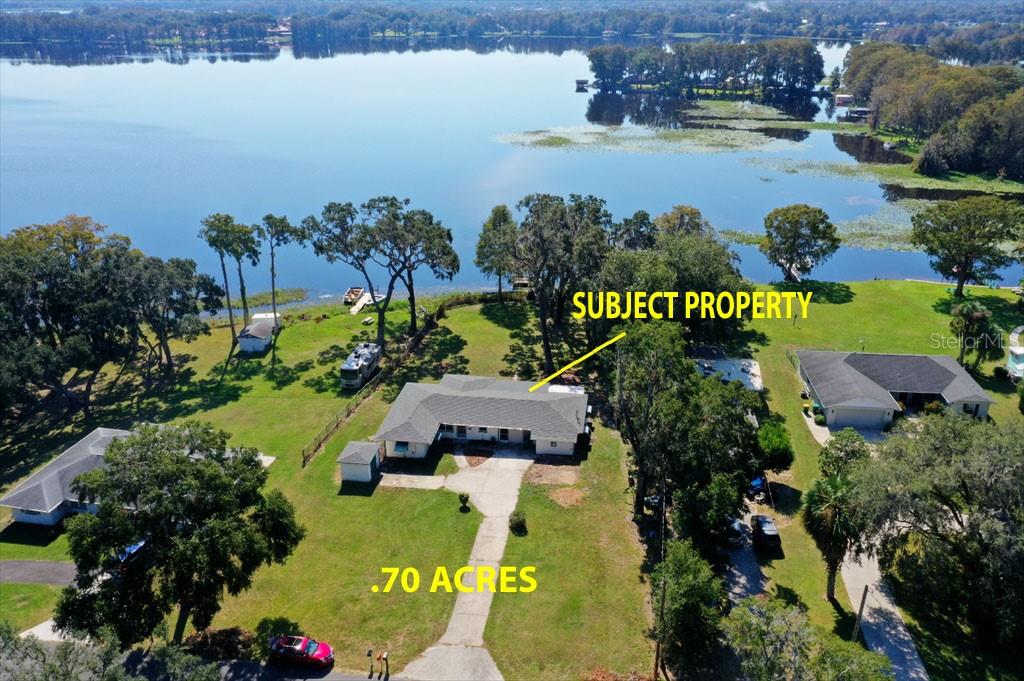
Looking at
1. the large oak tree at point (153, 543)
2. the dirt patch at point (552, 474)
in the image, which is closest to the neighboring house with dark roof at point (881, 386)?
the dirt patch at point (552, 474)

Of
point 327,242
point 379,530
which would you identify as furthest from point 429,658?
point 327,242

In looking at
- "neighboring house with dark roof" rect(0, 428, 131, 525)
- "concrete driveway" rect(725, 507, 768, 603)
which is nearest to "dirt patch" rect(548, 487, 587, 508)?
"concrete driveway" rect(725, 507, 768, 603)

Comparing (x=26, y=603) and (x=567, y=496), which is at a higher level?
(x=567, y=496)

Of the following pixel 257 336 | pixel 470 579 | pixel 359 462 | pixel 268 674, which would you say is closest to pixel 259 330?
pixel 257 336

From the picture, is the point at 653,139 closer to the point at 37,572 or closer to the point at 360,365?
the point at 360,365

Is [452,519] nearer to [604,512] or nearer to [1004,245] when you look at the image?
[604,512]
